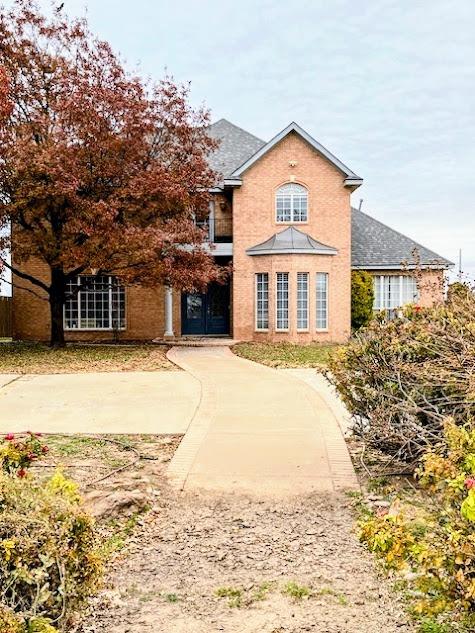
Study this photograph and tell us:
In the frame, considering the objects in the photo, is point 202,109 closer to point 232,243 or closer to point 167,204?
point 167,204

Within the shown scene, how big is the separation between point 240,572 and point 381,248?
2415 cm

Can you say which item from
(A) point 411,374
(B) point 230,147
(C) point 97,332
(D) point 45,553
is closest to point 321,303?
(B) point 230,147

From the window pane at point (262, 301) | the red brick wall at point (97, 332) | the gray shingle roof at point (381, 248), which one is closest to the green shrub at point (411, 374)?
the window pane at point (262, 301)

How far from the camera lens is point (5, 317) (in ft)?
92.9

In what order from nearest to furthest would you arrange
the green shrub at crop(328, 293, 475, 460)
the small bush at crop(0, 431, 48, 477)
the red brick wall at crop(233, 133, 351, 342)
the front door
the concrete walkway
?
the small bush at crop(0, 431, 48, 477) → the green shrub at crop(328, 293, 475, 460) → the concrete walkway → the red brick wall at crop(233, 133, 351, 342) → the front door

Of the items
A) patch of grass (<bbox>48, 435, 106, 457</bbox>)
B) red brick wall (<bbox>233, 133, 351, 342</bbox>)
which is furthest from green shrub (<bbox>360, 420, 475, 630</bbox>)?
red brick wall (<bbox>233, 133, 351, 342</bbox>)

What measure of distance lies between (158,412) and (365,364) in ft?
15.9

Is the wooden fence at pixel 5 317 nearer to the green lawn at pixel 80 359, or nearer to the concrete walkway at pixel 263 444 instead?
the green lawn at pixel 80 359

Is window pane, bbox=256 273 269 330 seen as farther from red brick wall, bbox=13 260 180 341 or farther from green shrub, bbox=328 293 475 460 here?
green shrub, bbox=328 293 475 460

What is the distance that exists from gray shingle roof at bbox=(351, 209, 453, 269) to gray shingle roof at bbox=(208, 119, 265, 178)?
5.69 metres

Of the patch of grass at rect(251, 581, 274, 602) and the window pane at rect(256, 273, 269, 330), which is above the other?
the window pane at rect(256, 273, 269, 330)

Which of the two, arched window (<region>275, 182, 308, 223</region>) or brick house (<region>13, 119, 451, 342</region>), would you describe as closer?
brick house (<region>13, 119, 451, 342</region>)

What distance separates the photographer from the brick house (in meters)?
24.0

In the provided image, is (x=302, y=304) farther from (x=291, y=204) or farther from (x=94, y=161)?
(x=94, y=161)
